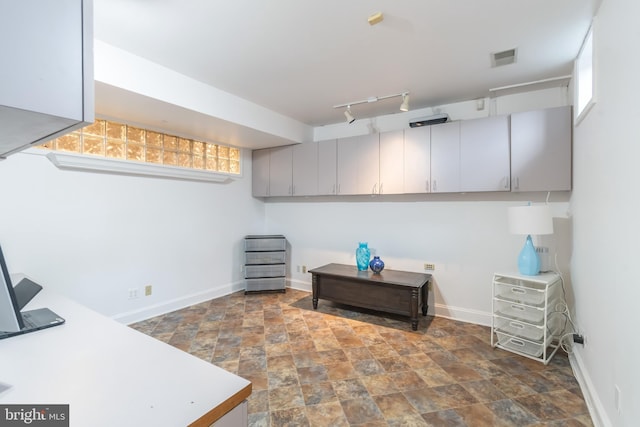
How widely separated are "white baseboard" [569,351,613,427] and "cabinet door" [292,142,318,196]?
3.24 metres

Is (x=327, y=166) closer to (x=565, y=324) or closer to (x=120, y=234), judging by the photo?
(x=120, y=234)

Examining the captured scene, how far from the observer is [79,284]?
304 cm

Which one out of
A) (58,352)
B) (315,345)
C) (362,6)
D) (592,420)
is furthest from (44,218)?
(592,420)

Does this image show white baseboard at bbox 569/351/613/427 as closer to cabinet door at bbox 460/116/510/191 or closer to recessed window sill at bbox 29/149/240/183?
cabinet door at bbox 460/116/510/191

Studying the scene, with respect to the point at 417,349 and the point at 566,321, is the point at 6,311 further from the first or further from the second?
the point at 566,321

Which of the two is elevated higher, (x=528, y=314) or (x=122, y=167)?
(x=122, y=167)

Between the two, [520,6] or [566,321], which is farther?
[566,321]

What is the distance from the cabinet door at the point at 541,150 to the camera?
2775mm

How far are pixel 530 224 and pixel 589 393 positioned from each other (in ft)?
4.27

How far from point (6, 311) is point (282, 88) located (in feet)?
9.16

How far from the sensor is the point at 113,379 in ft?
3.12

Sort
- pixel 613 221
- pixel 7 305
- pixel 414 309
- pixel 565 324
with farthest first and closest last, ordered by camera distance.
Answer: pixel 414 309 < pixel 565 324 < pixel 613 221 < pixel 7 305

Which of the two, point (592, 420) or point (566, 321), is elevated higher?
point (566, 321)

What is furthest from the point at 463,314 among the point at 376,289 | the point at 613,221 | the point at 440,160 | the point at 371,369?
the point at 613,221
